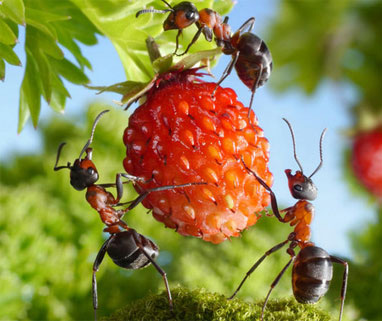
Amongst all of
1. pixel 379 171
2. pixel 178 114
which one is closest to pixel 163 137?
pixel 178 114

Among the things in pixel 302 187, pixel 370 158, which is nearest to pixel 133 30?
pixel 302 187

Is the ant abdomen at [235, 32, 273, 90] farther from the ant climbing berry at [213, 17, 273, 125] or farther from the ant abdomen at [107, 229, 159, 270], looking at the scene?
the ant abdomen at [107, 229, 159, 270]

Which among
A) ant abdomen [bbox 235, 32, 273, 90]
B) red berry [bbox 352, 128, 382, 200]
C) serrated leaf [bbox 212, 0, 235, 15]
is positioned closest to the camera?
ant abdomen [bbox 235, 32, 273, 90]

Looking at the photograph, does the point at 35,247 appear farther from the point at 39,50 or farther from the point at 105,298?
the point at 39,50

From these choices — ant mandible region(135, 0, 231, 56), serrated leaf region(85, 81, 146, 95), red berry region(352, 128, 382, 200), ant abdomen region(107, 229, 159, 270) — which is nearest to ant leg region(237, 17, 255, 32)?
ant mandible region(135, 0, 231, 56)

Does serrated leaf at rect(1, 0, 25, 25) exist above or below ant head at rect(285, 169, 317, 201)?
above

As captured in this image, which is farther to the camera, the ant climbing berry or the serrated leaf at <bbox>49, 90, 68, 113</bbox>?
the serrated leaf at <bbox>49, 90, 68, 113</bbox>

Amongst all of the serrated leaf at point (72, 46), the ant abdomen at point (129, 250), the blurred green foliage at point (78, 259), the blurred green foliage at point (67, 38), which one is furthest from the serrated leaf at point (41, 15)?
the blurred green foliage at point (78, 259)
